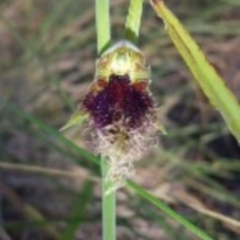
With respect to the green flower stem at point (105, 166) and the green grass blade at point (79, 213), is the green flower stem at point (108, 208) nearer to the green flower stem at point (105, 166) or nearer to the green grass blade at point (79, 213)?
the green flower stem at point (105, 166)

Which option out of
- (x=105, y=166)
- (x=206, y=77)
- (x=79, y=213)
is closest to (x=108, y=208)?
(x=105, y=166)

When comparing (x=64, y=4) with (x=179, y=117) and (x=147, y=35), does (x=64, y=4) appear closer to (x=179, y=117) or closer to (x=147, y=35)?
(x=147, y=35)

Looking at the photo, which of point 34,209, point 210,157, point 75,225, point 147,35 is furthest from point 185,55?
point 147,35

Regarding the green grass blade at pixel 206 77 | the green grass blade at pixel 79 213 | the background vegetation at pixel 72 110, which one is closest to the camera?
the green grass blade at pixel 206 77

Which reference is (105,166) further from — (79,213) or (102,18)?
(79,213)

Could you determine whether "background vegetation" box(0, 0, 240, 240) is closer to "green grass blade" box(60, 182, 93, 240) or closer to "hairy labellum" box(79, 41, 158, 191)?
"green grass blade" box(60, 182, 93, 240)

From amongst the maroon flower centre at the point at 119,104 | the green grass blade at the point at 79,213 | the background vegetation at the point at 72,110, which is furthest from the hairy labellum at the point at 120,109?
the background vegetation at the point at 72,110

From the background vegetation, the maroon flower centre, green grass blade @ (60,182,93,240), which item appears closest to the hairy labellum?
the maroon flower centre
